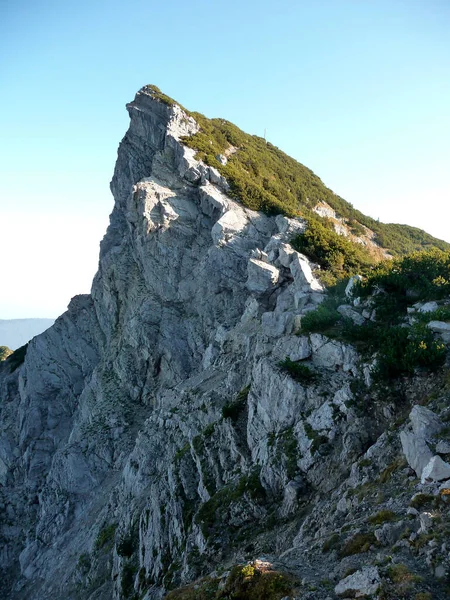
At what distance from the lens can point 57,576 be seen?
39.4 meters

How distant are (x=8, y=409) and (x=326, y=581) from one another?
212 ft

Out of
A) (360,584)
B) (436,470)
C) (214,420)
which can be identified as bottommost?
(214,420)

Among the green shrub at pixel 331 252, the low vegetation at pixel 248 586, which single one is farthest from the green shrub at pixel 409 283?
the low vegetation at pixel 248 586

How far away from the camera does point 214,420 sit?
33.3 m

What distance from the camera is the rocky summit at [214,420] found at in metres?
14.9

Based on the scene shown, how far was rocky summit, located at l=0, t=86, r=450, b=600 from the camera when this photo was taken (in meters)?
14.9

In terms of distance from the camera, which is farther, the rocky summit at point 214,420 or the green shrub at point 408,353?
the green shrub at point 408,353

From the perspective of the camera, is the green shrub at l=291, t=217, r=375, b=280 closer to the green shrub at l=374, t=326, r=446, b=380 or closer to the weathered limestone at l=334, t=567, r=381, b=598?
the green shrub at l=374, t=326, r=446, b=380

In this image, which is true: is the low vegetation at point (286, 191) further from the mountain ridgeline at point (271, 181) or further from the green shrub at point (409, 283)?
the green shrub at point (409, 283)

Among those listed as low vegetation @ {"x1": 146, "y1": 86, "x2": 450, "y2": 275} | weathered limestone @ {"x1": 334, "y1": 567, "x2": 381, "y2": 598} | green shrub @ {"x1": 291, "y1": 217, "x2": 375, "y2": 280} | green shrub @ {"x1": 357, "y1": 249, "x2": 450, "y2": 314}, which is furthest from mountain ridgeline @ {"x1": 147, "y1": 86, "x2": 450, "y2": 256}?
weathered limestone @ {"x1": 334, "y1": 567, "x2": 381, "y2": 598}

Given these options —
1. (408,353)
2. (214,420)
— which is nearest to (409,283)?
(408,353)

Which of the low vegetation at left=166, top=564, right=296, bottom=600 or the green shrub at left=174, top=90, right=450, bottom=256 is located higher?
the green shrub at left=174, top=90, right=450, bottom=256

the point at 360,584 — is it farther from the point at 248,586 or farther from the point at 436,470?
the point at 436,470

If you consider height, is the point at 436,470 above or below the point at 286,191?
below
